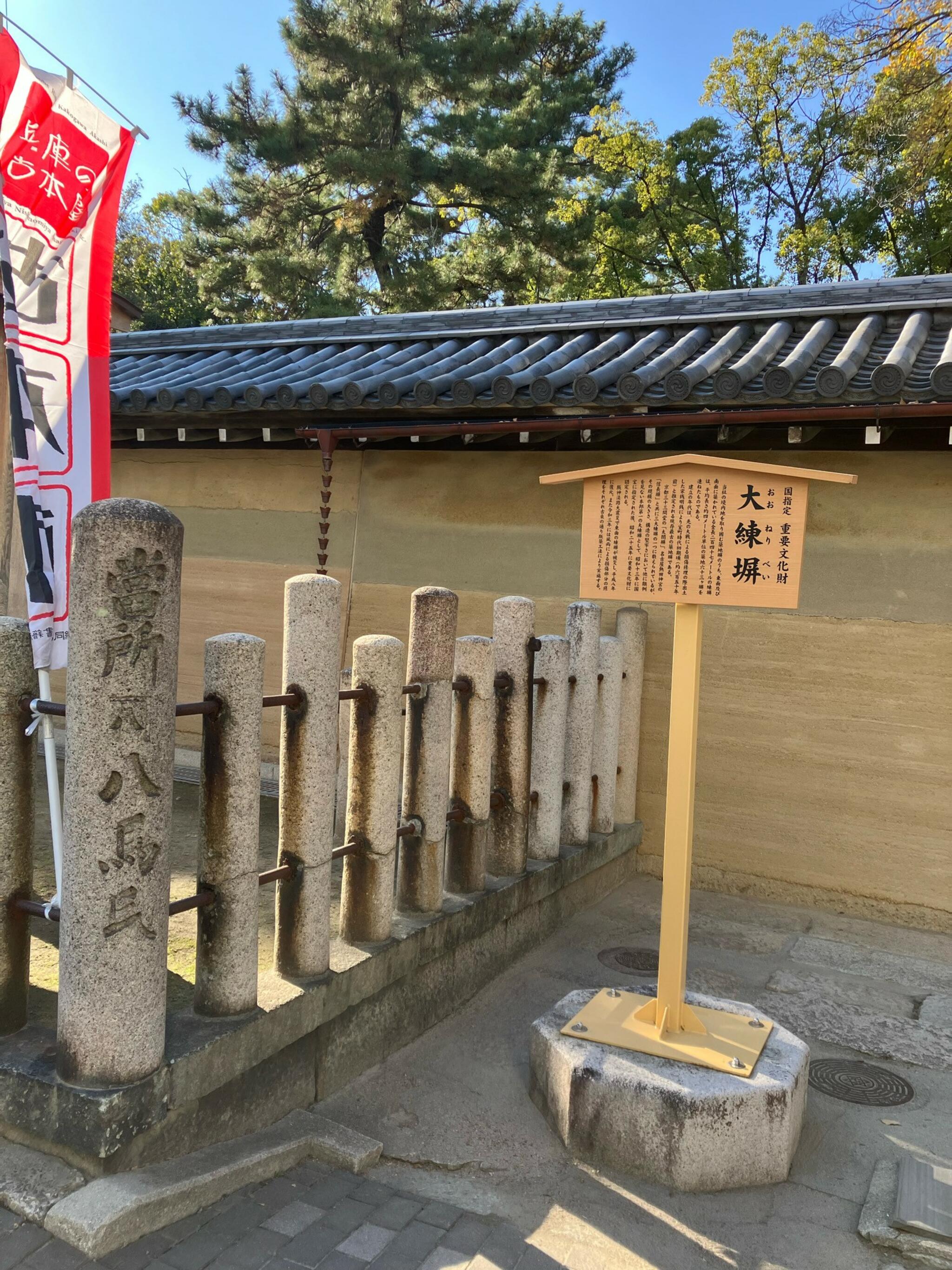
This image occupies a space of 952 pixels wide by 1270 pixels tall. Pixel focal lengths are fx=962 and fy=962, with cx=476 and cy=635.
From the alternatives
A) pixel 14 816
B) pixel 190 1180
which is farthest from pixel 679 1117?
pixel 14 816

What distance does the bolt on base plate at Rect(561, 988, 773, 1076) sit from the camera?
360 cm

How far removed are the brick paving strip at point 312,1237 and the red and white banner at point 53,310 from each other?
197 centimetres

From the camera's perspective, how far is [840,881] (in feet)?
20.7

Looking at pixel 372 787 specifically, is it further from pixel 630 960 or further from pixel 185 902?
pixel 630 960

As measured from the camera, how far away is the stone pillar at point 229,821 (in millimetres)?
3154

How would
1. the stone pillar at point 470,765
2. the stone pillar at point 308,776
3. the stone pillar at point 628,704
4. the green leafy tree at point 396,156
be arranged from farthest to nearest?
the green leafy tree at point 396,156, the stone pillar at point 628,704, the stone pillar at point 470,765, the stone pillar at point 308,776

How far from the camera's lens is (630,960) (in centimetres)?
536

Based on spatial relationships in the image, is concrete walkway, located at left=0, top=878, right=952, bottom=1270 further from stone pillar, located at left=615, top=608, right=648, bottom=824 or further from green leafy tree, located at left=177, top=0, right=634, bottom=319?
green leafy tree, located at left=177, top=0, right=634, bottom=319

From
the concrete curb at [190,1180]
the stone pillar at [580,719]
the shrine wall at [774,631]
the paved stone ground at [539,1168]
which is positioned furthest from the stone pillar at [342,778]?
the concrete curb at [190,1180]

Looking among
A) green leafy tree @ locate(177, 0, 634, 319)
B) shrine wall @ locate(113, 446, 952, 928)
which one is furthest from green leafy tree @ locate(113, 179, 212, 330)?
shrine wall @ locate(113, 446, 952, 928)

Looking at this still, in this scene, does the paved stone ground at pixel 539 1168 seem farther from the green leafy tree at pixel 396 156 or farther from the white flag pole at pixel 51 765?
the green leafy tree at pixel 396 156

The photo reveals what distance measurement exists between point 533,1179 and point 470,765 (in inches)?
72.6

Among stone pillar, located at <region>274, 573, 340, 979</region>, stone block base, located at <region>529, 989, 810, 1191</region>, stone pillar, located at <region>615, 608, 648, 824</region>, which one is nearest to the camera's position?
stone block base, located at <region>529, 989, 810, 1191</region>

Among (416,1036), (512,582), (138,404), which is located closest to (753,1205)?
(416,1036)
